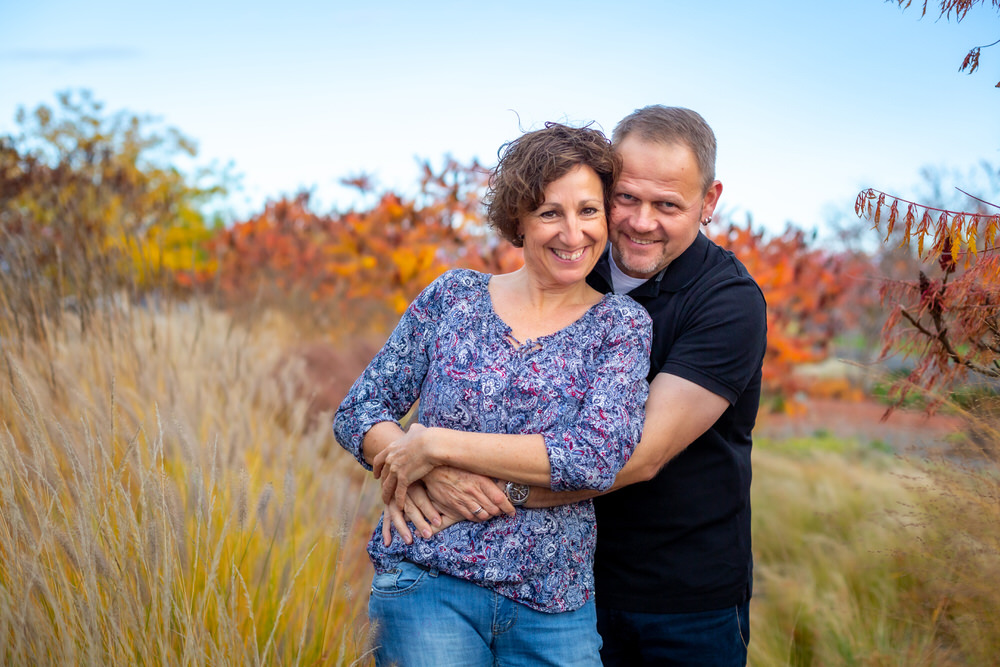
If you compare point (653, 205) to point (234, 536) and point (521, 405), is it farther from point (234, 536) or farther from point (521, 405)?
point (234, 536)

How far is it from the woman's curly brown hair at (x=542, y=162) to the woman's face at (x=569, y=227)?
0.09 feet

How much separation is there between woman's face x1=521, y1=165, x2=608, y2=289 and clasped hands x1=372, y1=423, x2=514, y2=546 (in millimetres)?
600

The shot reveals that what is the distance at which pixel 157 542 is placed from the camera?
214 cm

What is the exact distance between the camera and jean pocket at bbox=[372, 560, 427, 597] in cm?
218

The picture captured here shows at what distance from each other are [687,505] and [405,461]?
98 cm

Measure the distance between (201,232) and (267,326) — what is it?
817cm

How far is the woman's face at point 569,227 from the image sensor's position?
2.32 m

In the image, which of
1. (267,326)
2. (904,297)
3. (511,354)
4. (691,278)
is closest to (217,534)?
(511,354)

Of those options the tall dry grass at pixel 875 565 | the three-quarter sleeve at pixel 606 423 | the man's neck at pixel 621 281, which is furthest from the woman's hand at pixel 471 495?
the tall dry grass at pixel 875 565

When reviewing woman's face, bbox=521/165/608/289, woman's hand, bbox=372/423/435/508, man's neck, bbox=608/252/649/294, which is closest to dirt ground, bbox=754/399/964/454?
man's neck, bbox=608/252/649/294

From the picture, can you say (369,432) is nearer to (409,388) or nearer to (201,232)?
(409,388)

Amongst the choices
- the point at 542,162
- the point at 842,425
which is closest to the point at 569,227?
the point at 542,162

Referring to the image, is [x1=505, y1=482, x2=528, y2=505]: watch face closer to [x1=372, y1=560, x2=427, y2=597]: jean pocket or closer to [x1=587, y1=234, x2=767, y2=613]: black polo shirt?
[x1=372, y1=560, x2=427, y2=597]: jean pocket

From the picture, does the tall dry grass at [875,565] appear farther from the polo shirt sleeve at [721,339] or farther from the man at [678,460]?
the polo shirt sleeve at [721,339]
